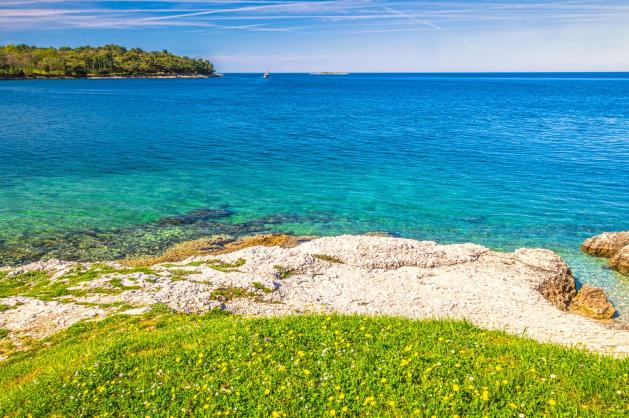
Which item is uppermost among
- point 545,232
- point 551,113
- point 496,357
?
point 551,113

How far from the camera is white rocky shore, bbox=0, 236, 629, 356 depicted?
18.7 meters

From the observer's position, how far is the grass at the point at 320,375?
10.4 metres

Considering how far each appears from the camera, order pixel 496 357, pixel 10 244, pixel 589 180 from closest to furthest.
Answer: pixel 496 357 < pixel 10 244 < pixel 589 180

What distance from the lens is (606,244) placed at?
29.8 m

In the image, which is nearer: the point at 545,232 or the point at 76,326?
the point at 76,326

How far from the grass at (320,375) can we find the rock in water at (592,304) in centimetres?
1134

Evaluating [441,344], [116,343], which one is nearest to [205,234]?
[116,343]

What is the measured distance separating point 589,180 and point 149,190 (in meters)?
48.9

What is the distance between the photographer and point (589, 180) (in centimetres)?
4906

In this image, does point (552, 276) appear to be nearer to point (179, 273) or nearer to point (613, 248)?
point (613, 248)

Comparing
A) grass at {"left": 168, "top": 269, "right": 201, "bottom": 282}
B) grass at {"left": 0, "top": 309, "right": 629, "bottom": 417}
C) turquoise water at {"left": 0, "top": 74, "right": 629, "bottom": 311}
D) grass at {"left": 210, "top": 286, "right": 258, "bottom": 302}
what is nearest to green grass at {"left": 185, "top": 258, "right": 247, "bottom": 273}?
grass at {"left": 168, "top": 269, "right": 201, "bottom": 282}

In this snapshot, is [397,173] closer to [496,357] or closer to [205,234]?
[205,234]

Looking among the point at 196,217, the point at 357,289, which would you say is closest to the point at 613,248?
the point at 357,289

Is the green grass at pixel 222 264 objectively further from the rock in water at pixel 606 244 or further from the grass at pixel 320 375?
the rock in water at pixel 606 244
